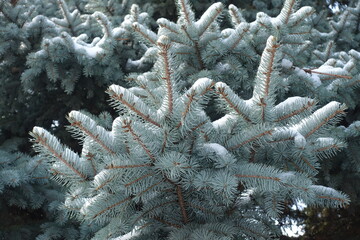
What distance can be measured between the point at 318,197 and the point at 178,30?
1471 millimetres

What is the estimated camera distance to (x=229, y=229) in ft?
6.17

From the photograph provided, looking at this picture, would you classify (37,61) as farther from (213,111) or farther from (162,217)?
(162,217)

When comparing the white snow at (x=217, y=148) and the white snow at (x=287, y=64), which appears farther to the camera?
the white snow at (x=287, y=64)

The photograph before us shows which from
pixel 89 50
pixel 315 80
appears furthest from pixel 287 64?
pixel 89 50

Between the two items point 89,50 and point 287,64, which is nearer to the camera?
point 287,64

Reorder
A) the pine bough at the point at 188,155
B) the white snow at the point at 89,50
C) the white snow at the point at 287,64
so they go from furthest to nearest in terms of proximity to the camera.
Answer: the white snow at the point at 89,50 < the white snow at the point at 287,64 < the pine bough at the point at 188,155

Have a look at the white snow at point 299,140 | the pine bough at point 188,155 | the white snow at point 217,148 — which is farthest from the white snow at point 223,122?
the white snow at point 299,140

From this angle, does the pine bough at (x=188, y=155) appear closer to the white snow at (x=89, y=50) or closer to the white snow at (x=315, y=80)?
the white snow at (x=315, y=80)

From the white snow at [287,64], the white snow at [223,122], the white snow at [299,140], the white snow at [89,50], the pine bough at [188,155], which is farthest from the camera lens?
the white snow at [89,50]

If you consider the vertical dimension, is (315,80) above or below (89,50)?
below

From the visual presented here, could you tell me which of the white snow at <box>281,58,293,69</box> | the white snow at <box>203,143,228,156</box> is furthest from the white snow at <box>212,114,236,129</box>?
the white snow at <box>281,58,293,69</box>

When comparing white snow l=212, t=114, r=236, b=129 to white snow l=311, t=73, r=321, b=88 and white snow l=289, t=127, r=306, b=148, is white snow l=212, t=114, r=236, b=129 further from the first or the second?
white snow l=311, t=73, r=321, b=88

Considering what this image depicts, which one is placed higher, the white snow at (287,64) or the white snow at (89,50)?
the white snow at (89,50)

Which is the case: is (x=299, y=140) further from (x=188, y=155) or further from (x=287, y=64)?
(x=287, y=64)
